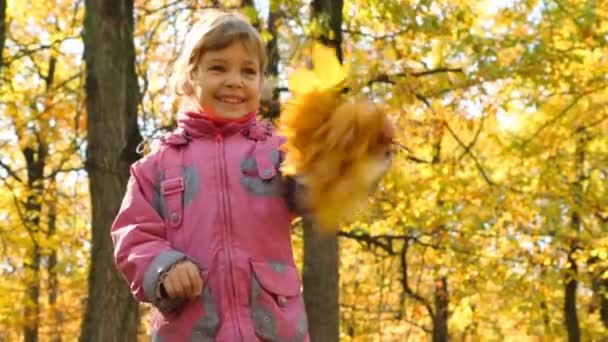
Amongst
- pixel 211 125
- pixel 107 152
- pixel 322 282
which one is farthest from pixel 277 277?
pixel 322 282

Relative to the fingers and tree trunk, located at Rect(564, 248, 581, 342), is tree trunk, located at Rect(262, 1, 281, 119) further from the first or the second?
tree trunk, located at Rect(564, 248, 581, 342)

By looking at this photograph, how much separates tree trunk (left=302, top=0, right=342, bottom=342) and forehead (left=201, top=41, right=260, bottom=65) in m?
6.19

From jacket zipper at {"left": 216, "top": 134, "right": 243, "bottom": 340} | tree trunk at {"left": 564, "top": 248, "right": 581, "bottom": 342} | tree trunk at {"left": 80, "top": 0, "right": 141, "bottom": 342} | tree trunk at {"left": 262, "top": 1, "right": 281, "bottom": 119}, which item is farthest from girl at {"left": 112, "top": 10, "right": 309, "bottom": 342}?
tree trunk at {"left": 564, "top": 248, "right": 581, "bottom": 342}

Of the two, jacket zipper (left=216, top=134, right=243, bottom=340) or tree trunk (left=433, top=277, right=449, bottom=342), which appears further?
tree trunk (left=433, top=277, right=449, bottom=342)

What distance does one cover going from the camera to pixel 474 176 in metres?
15.4

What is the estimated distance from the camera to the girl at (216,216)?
2615 mm

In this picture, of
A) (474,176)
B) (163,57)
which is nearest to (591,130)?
(474,176)

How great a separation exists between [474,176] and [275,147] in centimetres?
1289

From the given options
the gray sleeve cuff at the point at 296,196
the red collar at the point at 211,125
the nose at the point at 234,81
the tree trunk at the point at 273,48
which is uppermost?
the tree trunk at the point at 273,48

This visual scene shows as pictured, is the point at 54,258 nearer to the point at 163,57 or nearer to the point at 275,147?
the point at 163,57

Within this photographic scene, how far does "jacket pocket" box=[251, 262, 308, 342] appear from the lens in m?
2.63

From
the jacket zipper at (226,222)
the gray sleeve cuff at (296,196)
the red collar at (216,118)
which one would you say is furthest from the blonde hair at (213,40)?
the gray sleeve cuff at (296,196)

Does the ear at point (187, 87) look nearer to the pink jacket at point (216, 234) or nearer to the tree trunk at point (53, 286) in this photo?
the pink jacket at point (216, 234)

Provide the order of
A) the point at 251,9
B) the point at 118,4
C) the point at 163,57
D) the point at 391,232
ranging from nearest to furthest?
the point at 118,4
the point at 251,9
the point at 163,57
the point at 391,232
